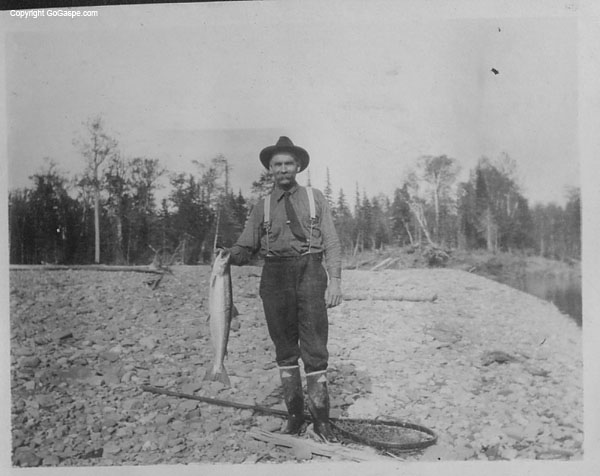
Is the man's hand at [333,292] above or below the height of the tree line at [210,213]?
below

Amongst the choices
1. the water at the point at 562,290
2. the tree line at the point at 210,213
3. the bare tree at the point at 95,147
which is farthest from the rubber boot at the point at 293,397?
the water at the point at 562,290

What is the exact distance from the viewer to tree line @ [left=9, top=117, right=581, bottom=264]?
14.1 feet

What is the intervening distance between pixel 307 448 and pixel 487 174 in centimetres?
251

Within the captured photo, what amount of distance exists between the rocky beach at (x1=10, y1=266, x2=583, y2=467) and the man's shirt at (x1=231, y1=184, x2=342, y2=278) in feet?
0.68

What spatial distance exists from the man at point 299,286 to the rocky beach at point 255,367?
166 mm

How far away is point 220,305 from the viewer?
4.08m

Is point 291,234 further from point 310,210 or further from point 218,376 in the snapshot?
point 218,376

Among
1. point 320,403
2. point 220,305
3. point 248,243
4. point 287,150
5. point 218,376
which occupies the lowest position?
point 320,403

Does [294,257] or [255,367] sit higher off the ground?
[294,257]

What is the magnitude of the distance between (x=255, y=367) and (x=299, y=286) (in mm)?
759

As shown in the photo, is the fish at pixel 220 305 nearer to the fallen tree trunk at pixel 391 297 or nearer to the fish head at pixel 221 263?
the fish head at pixel 221 263

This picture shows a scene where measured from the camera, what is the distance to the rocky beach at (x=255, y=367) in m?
4.17

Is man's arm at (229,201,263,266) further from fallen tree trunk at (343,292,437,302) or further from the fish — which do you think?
fallen tree trunk at (343,292,437,302)

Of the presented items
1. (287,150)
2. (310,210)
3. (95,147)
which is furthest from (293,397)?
(95,147)
